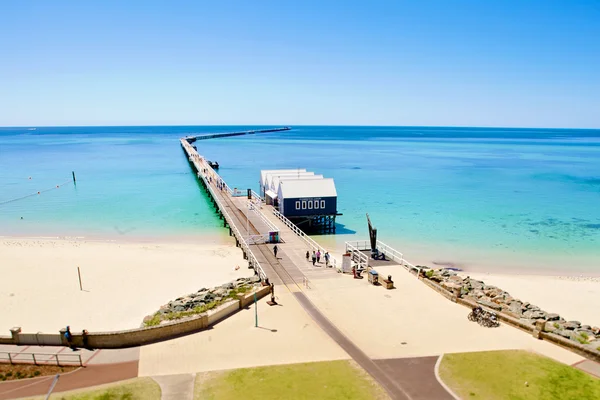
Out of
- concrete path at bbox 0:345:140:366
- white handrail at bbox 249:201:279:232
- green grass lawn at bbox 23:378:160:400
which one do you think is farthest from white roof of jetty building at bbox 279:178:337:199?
green grass lawn at bbox 23:378:160:400

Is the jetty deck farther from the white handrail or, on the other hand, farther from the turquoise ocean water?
the turquoise ocean water

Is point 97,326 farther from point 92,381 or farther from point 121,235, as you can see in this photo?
point 121,235

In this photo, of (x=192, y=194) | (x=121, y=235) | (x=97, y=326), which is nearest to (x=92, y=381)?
(x=97, y=326)

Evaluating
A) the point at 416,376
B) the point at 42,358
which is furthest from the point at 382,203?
the point at 42,358

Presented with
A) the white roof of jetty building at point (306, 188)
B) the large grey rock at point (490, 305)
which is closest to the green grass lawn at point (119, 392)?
the large grey rock at point (490, 305)

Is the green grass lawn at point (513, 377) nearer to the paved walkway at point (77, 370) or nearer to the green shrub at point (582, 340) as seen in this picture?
the green shrub at point (582, 340)

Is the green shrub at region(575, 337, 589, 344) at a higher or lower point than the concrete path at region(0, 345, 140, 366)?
higher

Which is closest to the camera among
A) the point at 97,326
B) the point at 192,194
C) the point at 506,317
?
the point at 506,317
